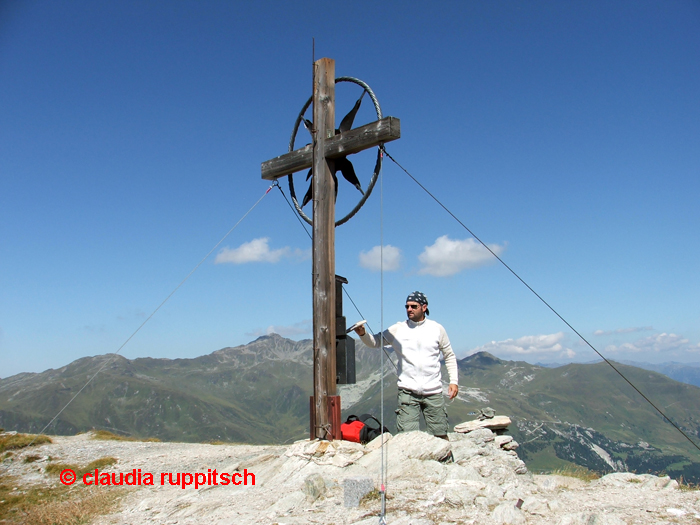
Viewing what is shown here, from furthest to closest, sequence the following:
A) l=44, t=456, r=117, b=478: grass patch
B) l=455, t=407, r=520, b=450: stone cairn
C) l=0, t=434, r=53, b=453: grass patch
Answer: l=0, t=434, r=53, b=453: grass patch, l=44, t=456, r=117, b=478: grass patch, l=455, t=407, r=520, b=450: stone cairn

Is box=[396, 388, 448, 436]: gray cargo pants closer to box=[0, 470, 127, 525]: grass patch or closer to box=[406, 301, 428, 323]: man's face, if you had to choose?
box=[406, 301, 428, 323]: man's face

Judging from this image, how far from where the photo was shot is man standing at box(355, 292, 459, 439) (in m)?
7.68

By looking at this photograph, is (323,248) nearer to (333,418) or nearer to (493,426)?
→ (333,418)

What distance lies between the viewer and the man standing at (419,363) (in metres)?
7.68

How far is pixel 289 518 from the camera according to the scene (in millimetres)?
5609

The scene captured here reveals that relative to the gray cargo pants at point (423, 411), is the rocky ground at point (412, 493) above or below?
below

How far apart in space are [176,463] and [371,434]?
4715mm

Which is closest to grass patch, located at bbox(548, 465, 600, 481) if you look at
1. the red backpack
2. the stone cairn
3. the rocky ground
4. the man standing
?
the rocky ground

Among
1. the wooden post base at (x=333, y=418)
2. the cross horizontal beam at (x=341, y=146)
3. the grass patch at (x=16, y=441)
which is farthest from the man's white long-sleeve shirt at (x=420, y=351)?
the grass patch at (x=16, y=441)

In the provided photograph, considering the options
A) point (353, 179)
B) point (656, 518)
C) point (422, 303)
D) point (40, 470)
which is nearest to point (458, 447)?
point (422, 303)

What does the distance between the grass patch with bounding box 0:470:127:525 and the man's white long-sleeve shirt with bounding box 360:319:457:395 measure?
440 cm

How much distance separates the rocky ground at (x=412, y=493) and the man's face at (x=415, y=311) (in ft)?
5.64

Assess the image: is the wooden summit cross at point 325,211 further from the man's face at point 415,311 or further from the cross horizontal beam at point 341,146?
the man's face at point 415,311

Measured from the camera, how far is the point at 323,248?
8.66m
